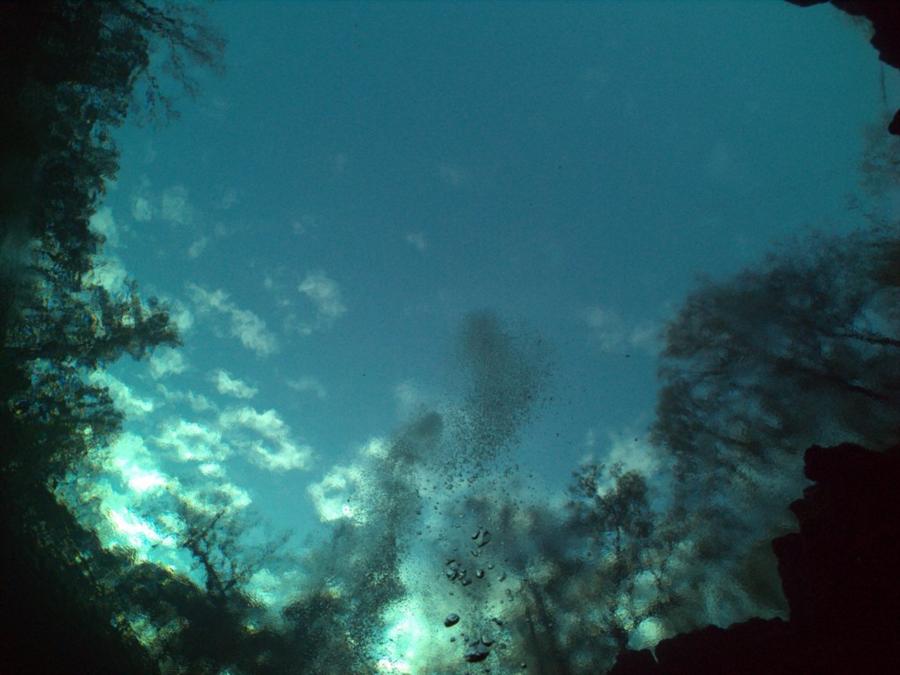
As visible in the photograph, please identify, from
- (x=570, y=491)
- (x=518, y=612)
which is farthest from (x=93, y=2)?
(x=518, y=612)

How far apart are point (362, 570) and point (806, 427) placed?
3043 cm

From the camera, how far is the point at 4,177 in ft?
42.5

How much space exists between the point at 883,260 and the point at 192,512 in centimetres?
4042

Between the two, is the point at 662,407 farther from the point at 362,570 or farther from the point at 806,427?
the point at 362,570

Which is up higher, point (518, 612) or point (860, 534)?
point (518, 612)

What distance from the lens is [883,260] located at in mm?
17891

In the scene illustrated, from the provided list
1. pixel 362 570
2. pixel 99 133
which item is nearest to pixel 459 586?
pixel 362 570

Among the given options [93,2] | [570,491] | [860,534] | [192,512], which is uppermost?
[93,2]

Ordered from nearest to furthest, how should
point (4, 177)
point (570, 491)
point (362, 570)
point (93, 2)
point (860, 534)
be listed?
point (860, 534) < point (4, 177) < point (93, 2) < point (570, 491) < point (362, 570)

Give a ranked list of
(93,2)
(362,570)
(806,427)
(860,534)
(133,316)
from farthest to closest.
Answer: (362,570) < (133,316) < (806,427) < (93,2) < (860,534)

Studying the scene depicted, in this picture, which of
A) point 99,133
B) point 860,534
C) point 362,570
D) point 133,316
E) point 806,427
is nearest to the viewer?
point 860,534

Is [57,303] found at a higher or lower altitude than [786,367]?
higher

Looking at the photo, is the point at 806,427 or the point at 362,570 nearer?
the point at 806,427

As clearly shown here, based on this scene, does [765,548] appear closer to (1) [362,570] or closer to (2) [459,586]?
(2) [459,586]
